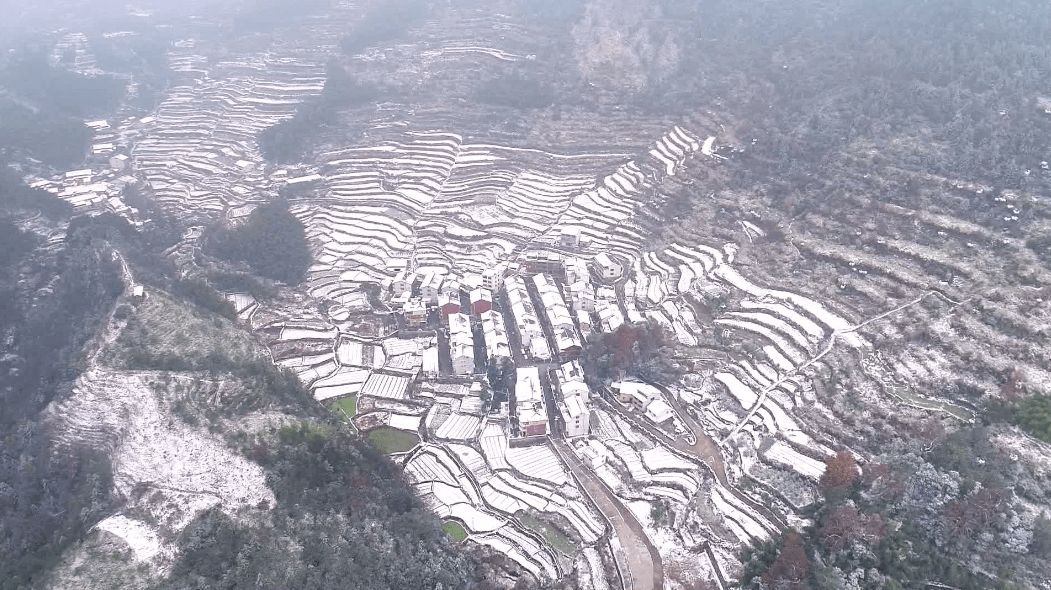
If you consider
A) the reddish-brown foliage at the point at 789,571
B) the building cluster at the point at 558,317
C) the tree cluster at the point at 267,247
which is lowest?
the tree cluster at the point at 267,247

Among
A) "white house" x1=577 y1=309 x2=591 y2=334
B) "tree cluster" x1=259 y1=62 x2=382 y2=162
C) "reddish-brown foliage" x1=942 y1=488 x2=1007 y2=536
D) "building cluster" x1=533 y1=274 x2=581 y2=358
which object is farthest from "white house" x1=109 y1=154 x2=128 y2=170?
"reddish-brown foliage" x1=942 y1=488 x2=1007 y2=536

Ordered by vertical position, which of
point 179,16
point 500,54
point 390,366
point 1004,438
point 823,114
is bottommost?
point 390,366

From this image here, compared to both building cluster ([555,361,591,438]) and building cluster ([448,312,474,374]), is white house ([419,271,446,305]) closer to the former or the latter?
building cluster ([448,312,474,374])

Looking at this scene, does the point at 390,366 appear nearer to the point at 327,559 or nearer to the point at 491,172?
the point at 327,559

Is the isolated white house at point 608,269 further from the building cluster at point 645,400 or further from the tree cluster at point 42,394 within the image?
the tree cluster at point 42,394

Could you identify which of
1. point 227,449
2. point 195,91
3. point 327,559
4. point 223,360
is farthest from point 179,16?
point 327,559

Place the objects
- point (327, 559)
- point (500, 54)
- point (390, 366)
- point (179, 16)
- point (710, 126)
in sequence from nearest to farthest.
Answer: point (327, 559) < point (390, 366) < point (710, 126) < point (500, 54) < point (179, 16)

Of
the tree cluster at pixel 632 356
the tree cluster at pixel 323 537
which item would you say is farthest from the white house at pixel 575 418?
the tree cluster at pixel 323 537

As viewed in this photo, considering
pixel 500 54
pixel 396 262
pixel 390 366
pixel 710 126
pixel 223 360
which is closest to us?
pixel 223 360
